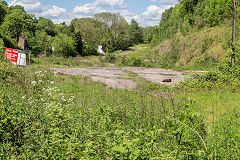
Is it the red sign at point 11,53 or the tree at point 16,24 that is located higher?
the tree at point 16,24

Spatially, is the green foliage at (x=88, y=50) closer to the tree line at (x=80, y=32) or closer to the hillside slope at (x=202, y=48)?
the tree line at (x=80, y=32)

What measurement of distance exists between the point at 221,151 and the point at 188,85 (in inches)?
412

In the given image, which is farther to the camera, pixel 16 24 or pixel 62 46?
pixel 16 24

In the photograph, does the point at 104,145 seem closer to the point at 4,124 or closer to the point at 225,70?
the point at 4,124

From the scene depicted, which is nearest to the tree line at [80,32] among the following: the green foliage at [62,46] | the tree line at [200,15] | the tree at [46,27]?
the green foliage at [62,46]

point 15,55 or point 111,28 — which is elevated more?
point 111,28

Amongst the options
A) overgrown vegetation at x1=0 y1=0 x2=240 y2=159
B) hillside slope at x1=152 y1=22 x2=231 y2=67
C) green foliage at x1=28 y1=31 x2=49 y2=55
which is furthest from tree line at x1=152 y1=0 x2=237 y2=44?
green foliage at x1=28 y1=31 x2=49 y2=55

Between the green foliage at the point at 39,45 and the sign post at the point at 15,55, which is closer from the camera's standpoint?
the sign post at the point at 15,55

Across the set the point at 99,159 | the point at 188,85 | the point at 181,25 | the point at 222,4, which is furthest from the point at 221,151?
the point at 181,25

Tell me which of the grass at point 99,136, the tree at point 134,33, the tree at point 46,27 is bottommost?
the grass at point 99,136

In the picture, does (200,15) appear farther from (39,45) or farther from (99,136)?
(39,45)

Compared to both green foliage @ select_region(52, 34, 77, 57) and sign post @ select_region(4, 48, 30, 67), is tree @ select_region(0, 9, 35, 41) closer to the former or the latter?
green foliage @ select_region(52, 34, 77, 57)

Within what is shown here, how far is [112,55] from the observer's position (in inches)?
1523

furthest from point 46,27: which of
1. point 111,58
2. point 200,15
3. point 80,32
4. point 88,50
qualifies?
point 200,15
